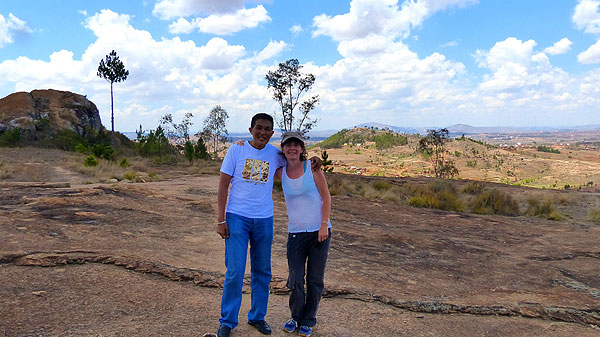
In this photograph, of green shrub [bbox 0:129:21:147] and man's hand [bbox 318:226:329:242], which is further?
green shrub [bbox 0:129:21:147]

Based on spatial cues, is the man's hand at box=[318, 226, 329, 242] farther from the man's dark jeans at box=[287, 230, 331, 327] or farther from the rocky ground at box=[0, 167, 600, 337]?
the rocky ground at box=[0, 167, 600, 337]

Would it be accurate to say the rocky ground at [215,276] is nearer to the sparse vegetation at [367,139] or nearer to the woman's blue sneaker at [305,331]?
the woman's blue sneaker at [305,331]

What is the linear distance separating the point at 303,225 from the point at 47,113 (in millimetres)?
46259

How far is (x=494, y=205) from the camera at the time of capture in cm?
1398

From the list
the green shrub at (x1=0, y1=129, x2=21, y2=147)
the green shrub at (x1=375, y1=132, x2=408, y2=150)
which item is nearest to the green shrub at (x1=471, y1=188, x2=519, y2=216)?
Answer: the green shrub at (x1=0, y1=129, x2=21, y2=147)

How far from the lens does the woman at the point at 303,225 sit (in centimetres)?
318

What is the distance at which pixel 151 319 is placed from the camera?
128 inches

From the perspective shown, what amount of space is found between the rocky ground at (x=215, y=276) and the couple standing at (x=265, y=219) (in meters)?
0.27

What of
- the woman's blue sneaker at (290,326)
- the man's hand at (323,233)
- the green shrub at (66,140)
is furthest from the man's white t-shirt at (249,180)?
the green shrub at (66,140)

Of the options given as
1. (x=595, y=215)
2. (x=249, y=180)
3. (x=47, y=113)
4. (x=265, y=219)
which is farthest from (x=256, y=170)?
(x=47, y=113)

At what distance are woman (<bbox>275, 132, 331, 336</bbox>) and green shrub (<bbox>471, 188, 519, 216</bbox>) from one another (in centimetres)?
1186

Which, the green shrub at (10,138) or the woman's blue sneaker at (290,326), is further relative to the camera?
the green shrub at (10,138)

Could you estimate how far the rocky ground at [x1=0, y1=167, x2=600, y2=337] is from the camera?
339 centimetres

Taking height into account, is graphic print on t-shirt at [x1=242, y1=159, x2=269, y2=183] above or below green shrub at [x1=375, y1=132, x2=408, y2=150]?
below
